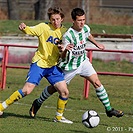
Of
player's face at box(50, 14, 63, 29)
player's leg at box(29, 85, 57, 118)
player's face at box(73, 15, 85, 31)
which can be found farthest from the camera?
player's leg at box(29, 85, 57, 118)

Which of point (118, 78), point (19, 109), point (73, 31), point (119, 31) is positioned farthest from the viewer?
point (119, 31)

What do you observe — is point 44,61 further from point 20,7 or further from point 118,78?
point 20,7

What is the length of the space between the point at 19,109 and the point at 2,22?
16.2 m

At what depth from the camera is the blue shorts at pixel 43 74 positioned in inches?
384

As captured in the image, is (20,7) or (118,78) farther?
(20,7)

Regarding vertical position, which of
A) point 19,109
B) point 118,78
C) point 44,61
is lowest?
point 118,78

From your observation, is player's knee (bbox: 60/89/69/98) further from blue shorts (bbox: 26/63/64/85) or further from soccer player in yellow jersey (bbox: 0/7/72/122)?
blue shorts (bbox: 26/63/64/85)

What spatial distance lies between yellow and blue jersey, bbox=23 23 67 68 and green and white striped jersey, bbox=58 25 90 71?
0.60ft

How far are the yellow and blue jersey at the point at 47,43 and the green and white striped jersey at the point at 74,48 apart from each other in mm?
182

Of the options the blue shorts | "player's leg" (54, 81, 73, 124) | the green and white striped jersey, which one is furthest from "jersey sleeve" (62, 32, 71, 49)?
"player's leg" (54, 81, 73, 124)

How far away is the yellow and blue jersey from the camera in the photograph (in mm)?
9820

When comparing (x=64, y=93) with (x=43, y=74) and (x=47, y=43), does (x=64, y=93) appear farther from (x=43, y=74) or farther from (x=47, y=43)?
(x=47, y=43)

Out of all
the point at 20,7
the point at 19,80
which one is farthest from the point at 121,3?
the point at 19,80

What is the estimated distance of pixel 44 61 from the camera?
388 inches
